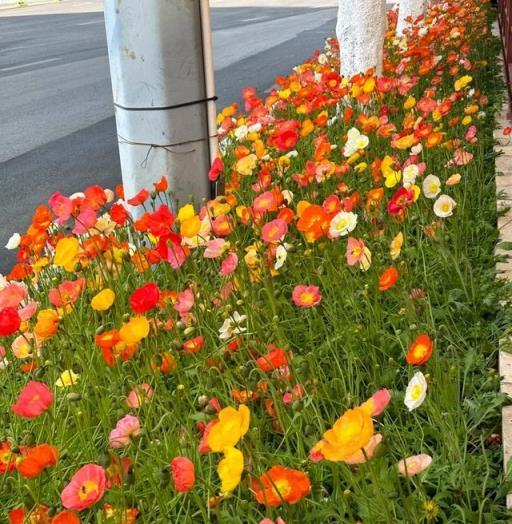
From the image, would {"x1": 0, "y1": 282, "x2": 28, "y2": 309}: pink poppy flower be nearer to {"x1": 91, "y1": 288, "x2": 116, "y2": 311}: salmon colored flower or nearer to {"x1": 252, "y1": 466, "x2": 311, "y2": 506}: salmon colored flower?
{"x1": 91, "y1": 288, "x2": 116, "y2": 311}: salmon colored flower

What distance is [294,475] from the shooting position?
146 cm

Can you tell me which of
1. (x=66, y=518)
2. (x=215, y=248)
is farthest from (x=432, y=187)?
(x=66, y=518)

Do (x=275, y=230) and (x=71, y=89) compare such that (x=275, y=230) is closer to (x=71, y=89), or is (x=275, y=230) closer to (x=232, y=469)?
(x=232, y=469)

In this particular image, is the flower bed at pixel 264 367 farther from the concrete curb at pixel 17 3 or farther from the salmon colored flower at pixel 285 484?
the concrete curb at pixel 17 3

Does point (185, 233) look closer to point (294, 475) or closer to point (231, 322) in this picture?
point (231, 322)

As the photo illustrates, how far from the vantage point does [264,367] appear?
6.70 feet

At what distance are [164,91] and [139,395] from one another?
1.70 meters

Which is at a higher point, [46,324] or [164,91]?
[164,91]

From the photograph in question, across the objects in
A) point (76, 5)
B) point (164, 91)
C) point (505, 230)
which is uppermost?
point (164, 91)

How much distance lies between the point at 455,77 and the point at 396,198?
165 inches

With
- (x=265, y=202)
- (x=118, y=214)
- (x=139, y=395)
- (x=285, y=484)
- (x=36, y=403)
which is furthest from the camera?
(x=118, y=214)

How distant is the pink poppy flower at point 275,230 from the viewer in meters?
2.43

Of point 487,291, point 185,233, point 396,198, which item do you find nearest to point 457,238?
point 487,291

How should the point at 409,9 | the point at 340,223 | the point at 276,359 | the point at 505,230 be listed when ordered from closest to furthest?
the point at 276,359
the point at 340,223
the point at 505,230
the point at 409,9
